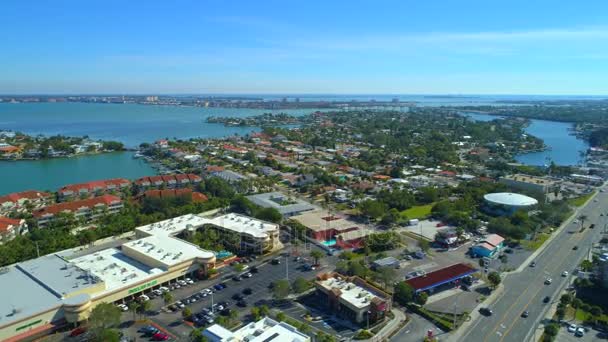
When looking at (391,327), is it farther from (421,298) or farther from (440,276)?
(440,276)

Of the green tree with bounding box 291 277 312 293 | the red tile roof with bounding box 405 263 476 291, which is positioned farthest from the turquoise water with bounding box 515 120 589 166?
the green tree with bounding box 291 277 312 293

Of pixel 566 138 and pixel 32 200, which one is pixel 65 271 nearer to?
pixel 32 200

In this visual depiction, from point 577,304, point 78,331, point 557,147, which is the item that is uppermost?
point 577,304

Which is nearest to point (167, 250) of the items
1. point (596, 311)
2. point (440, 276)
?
point (440, 276)

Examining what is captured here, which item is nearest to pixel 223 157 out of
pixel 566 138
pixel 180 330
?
pixel 180 330

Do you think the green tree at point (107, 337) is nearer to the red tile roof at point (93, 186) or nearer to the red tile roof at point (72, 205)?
the red tile roof at point (72, 205)

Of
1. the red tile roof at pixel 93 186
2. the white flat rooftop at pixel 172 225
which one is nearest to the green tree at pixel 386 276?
the white flat rooftop at pixel 172 225

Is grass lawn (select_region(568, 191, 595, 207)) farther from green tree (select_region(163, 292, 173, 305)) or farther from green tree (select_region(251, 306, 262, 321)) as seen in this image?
green tree (select_region(163, 292, 173, 305))
